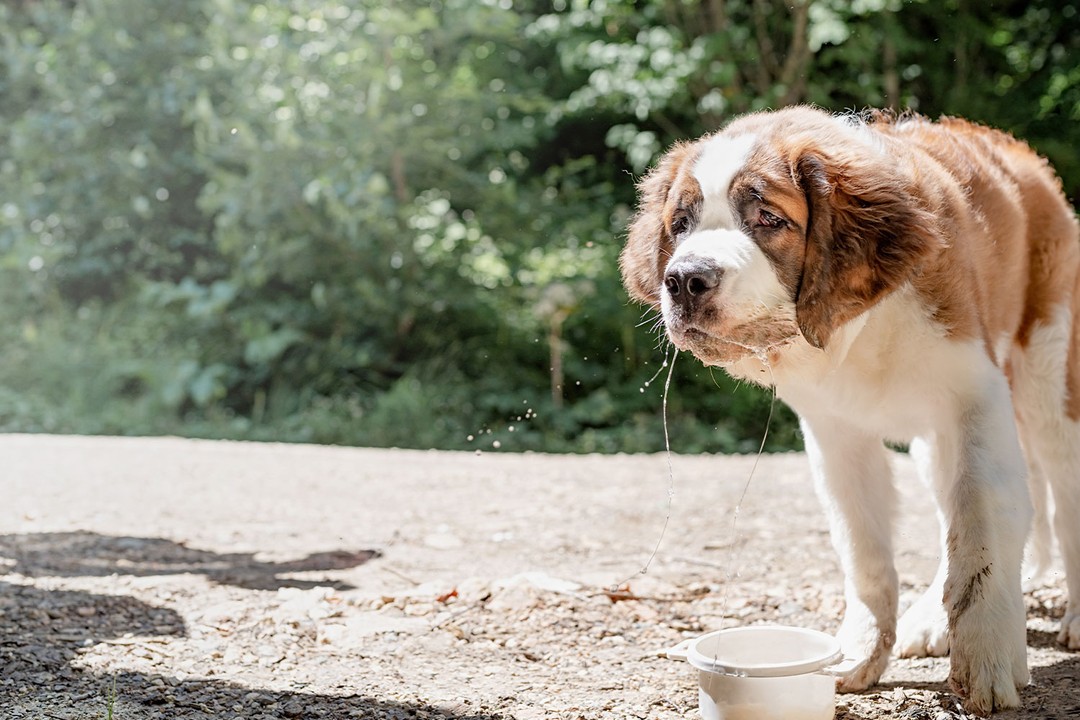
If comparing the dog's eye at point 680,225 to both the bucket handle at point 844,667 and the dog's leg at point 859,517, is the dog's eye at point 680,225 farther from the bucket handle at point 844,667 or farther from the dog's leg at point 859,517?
the bucket handle at point 844,667

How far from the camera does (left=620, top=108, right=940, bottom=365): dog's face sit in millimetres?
2650

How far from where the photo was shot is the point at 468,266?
11008 mm

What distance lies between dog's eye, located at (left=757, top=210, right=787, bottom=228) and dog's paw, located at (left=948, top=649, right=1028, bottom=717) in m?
1.13

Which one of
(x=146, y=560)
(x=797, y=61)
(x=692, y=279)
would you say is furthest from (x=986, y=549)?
(x=797, y=61)

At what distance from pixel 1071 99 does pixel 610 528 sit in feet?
23.7

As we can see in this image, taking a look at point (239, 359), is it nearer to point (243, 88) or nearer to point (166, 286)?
point (166, 286)

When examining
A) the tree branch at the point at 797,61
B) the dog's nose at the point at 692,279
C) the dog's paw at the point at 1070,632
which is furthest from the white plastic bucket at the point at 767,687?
the tree branch at the point at 797,61

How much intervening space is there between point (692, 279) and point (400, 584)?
235cm

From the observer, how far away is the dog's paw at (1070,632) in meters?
3.42

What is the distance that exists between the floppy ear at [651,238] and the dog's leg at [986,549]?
2.78ft

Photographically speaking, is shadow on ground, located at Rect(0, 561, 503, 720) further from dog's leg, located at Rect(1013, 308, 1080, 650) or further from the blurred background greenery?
the blurred background greenery

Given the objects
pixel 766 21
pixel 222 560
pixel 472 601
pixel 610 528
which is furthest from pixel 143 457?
pixel 766 21

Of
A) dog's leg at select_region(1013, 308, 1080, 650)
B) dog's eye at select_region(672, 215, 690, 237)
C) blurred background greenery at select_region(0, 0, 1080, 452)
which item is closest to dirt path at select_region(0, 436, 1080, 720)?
dog's leg at select_region(1013, 308, 1080, 650)

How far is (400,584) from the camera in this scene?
4.48 meters
